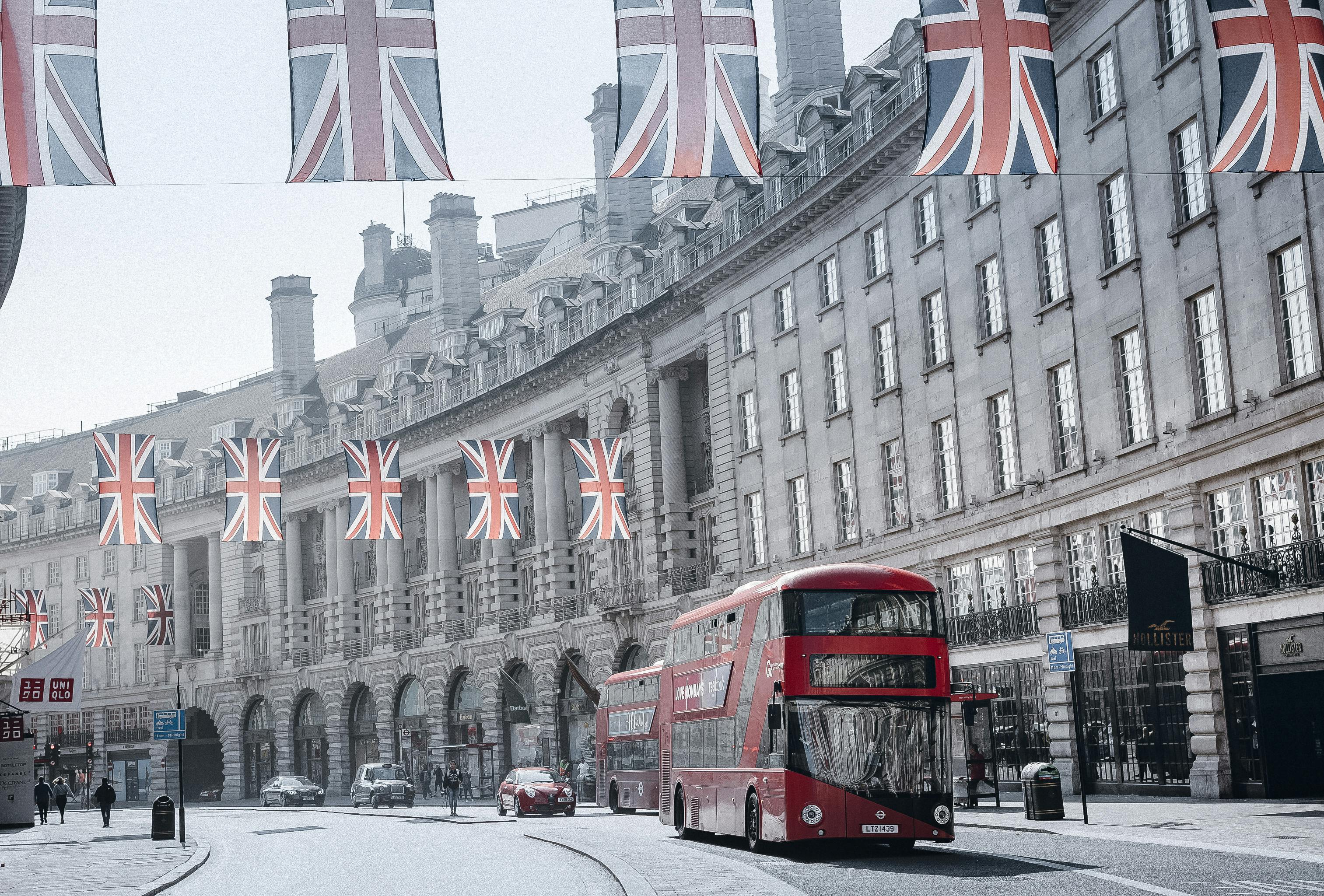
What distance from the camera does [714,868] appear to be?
23.3 metres

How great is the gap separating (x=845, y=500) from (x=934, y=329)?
694 centimetres

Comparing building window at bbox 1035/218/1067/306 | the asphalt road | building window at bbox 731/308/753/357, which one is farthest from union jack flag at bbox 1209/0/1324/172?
building window at bbox 731/308/753/357

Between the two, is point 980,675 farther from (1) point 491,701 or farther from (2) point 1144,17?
(1) point 491,701

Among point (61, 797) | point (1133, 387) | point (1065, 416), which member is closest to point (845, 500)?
point (1065, 416)

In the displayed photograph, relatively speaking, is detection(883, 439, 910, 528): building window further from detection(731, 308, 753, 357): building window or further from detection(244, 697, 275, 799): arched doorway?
detection(244, 697, 275, 799): arched doorway

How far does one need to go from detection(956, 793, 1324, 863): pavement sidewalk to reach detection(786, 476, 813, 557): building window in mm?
15622

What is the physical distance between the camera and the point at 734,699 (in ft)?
90.0

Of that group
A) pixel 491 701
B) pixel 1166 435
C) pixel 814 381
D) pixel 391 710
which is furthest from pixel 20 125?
pixel 391 710

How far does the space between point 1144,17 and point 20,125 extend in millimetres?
24763

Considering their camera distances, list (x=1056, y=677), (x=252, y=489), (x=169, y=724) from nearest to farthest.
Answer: (x=169, y=724) → (x=1056, y=677) → (x=252, y=489)

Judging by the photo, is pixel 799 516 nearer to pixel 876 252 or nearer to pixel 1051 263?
pixel 876 252

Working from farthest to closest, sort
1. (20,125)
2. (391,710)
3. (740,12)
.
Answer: (391,710), (740,12), (20,125)

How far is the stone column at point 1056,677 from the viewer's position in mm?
38594

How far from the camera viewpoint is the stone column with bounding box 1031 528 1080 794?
38.6m
